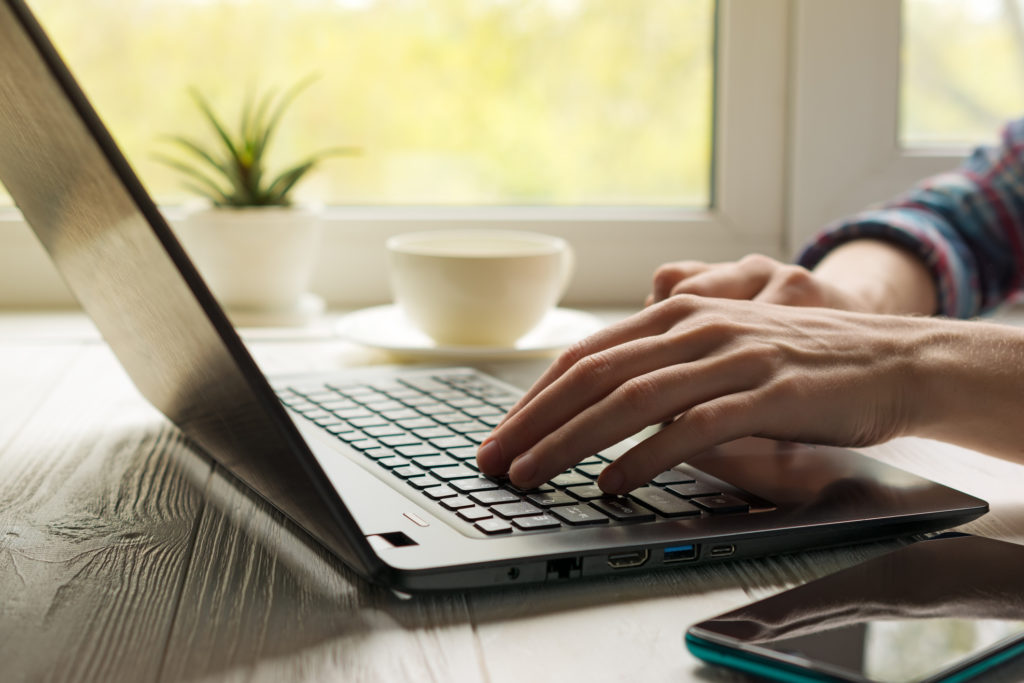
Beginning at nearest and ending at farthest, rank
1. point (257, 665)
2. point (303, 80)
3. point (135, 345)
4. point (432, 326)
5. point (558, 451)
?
point (257, 665)
point (558, 451)
point (135, 345)
point (432, 326)
point (303, 80)

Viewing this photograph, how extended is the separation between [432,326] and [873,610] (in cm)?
67

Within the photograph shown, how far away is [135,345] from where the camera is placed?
2.09ft

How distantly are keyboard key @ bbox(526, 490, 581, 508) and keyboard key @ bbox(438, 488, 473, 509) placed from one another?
0.03 m

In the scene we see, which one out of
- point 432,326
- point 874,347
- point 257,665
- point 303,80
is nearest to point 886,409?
point 874,347

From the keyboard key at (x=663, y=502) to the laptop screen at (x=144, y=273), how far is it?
0.15 m

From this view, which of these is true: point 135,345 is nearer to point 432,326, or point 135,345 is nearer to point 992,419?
point 432,326

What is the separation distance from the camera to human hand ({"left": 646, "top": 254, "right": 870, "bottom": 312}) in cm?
81

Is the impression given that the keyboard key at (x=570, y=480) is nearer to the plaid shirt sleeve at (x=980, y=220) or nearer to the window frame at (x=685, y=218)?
the plaid shirt sleeve at (x=980, y=220)

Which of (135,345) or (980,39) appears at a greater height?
(980,39)

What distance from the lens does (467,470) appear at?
1.81ft

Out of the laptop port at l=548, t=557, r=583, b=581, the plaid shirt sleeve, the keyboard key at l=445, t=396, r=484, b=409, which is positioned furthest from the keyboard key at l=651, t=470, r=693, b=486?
the plaid shirt sleeve

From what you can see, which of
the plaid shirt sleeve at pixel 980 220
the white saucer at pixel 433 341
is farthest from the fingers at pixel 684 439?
the plaid shirt sleeve at pixel 980 220

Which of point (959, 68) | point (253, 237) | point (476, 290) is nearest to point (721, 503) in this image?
point (476, 290)

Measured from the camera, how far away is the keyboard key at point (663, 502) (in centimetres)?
49
